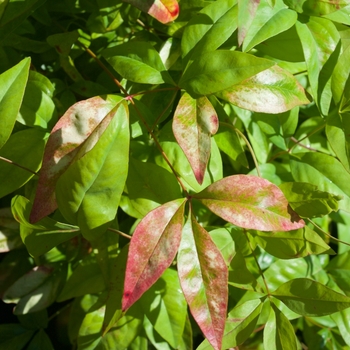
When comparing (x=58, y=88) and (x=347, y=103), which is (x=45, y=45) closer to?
(x=58, y=88)

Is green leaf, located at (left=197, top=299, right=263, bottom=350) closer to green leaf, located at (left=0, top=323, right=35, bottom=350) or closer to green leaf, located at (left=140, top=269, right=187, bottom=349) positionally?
green leaf, located at (left=140, top=269, right=187, bottom=349)

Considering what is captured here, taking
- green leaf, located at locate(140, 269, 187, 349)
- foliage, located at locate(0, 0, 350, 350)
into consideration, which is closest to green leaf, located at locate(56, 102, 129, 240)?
foliage, located at locate(0, 0, 350, 350)

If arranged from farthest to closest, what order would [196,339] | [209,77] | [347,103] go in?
1. [196,339]
2. [347,103]
3. [209,77]

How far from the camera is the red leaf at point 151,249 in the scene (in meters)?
0.55

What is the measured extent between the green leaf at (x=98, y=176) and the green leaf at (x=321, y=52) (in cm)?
30

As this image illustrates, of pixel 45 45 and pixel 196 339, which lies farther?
pixel 196 339

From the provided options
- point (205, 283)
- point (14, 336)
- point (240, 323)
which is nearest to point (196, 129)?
point (205, 283)

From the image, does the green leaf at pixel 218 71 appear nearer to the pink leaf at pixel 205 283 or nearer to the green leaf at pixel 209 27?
the green leaf at pixel 209 27

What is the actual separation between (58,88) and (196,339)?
0.60 m

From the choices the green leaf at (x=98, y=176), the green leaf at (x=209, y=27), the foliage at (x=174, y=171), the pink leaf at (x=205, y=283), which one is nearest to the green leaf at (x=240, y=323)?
the foliage at (x=174, y=171)

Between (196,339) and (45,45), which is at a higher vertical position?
(45,45)

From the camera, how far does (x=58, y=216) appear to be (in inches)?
29.8

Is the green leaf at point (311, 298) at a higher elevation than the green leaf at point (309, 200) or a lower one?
lower

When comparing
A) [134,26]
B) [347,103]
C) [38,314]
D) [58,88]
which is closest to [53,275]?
[38,314]
